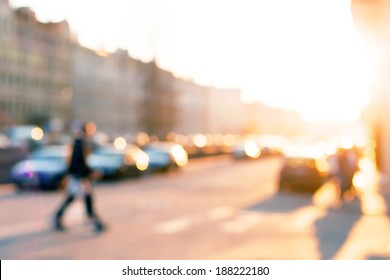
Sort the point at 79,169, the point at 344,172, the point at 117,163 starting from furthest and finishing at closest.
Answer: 1. the point at 117,163
2. the point at 344,172
3. the point at 79,169

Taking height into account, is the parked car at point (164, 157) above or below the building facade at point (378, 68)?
below

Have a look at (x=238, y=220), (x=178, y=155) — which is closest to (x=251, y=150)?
(x=178, y=155)

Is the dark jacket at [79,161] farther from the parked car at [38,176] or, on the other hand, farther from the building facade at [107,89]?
the building facade at [107,89]

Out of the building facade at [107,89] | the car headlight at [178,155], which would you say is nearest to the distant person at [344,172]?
the car headlight at [178,155]

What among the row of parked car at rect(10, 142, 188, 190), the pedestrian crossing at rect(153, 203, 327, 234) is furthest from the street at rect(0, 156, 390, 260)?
the row of parked car at rect(10, 142, 188, 190)

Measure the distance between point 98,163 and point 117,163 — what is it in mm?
704

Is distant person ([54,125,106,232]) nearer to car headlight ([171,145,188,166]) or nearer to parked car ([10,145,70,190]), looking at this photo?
parked car ([10,145,70,190])

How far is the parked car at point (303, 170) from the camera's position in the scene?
22.1m

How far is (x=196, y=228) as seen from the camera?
12.3 m

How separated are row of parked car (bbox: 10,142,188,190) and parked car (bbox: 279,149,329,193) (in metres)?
6.33

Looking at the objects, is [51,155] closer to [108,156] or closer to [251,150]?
[108,156]

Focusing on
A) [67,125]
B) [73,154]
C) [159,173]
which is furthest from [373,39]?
[67,125]
